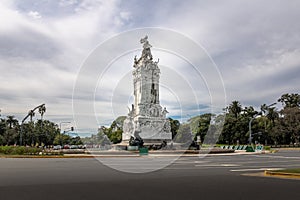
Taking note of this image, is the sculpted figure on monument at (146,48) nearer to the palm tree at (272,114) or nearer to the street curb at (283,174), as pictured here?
the street curb at (283,174)

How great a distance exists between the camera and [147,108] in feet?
198

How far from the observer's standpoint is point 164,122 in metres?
60.2

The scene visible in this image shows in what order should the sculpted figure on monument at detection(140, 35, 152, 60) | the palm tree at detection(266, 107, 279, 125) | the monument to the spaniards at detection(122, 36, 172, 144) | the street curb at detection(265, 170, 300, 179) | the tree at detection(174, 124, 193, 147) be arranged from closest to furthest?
the street curb at detection(265, 170, 300, 179), the monument to the spaniards at detection(122, 36, 172, 144), the sculpted figure on monument at detection(140, 35, 152, 60), the tree at detection(174, 124, 193, 147), the palm tree at detection(266, 107, 279, 125)

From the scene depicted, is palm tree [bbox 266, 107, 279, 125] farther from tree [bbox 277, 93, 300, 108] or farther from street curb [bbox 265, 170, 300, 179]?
street curb [bbox 265, 170, 300, 179]

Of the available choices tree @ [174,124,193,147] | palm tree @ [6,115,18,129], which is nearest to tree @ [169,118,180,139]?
tree @ [174,124,193,147]

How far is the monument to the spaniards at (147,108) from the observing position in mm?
58500

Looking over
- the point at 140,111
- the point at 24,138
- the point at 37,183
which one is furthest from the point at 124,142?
the point at 24,138

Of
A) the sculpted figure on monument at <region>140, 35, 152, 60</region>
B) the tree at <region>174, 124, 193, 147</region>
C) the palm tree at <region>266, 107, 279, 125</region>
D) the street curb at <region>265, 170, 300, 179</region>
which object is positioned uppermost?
the sculpted figure on monument at <region>140, 35, 152, 60</region>

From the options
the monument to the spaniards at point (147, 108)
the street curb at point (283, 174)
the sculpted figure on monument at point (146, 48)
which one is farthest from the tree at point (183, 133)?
the street curb at point (283, 174)

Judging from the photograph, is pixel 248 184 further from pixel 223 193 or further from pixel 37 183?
pixel 37 183

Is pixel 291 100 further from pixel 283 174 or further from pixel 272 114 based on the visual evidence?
pixel 283 174

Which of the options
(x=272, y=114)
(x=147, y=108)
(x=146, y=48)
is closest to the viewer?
(x=147, y=108)

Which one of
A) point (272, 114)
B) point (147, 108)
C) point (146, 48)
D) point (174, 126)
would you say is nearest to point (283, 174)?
point (147, 108)

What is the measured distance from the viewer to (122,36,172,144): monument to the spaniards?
58.5 metres
